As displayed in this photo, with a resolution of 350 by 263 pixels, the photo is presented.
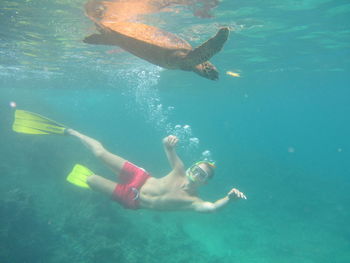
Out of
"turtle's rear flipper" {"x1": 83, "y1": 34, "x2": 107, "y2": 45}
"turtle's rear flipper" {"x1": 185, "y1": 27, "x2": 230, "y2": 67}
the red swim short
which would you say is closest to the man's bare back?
the red swim short

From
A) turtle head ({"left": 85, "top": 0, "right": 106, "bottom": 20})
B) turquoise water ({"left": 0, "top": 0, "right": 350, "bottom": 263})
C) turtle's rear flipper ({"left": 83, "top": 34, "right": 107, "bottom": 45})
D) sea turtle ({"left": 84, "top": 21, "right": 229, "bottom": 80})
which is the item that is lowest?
turquoise water ({"left": 0, "top": 0, "right": 350, "bottom": 263})

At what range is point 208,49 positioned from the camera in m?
3.35

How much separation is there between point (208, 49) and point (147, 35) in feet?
3.60

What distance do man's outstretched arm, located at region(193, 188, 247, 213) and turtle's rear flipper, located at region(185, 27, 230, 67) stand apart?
4053 mm

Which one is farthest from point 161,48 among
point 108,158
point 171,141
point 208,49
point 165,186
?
point 108,158

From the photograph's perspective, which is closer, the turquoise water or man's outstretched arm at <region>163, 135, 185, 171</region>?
man's outstretched arm at <region>163, 135, 185, 171</region>

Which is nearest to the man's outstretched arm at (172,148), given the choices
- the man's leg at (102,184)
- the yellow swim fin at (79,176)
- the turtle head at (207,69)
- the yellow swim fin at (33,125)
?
the man's leg at (102,184)

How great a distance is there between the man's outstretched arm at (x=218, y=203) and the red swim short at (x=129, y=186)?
2156mm

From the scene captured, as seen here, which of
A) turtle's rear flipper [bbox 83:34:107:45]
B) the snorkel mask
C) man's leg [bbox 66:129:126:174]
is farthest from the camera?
man's leg [bbox 66:129:126:174]

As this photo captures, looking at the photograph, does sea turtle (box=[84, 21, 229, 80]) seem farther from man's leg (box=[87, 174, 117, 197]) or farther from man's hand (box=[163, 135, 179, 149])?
man's leg (box=[87, 174, 117, 197])

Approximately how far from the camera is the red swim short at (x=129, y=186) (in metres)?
8.59

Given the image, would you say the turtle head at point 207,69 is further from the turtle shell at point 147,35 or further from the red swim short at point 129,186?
the red swim short at point 129,186

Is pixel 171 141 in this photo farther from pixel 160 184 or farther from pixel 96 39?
pixel 96 39

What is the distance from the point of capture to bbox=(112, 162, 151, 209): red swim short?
8.59m
